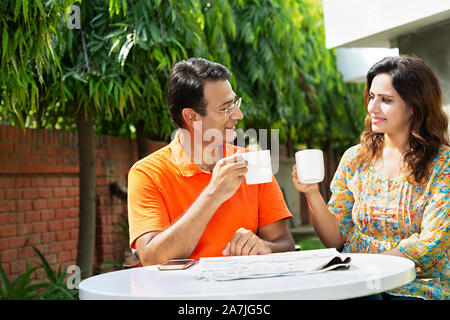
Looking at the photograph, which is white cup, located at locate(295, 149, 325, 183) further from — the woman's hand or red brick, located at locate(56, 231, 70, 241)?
red brick, located at locate(56, 231, 70, 241)

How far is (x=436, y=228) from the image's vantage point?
2.02 metres

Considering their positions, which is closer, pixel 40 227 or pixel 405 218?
pixel 405 218

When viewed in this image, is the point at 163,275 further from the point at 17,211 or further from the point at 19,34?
the point at 17,211

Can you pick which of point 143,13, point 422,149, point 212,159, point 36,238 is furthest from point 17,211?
point 422,149

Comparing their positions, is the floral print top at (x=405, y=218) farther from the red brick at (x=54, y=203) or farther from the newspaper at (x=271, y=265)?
the red brick at (x=54, y=203)

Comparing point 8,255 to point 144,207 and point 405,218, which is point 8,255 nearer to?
point 144,207

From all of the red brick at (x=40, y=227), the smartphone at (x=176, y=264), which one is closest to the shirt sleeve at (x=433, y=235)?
the smartphone at (x=176, y=264)

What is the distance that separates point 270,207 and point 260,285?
93 cm

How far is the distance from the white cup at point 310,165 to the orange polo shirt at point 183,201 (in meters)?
0.33

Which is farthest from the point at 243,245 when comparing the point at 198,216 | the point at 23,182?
the point at 23,182

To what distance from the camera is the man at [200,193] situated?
1.96m

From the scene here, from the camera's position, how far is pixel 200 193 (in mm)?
2184

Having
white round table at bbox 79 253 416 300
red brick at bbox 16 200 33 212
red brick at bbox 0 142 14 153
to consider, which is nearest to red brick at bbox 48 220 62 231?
red brick at bbox 16 200 33 212

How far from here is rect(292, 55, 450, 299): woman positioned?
6.72ft
